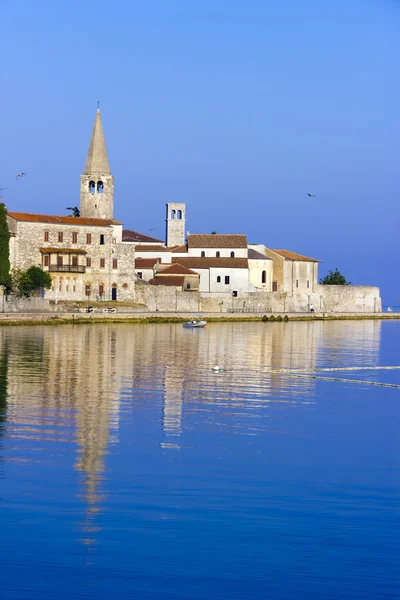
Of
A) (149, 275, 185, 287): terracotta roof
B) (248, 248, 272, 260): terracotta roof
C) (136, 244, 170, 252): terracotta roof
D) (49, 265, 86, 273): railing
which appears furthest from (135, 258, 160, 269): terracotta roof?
(49, 265, 86, 273): railing

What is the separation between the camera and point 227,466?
54.3ft

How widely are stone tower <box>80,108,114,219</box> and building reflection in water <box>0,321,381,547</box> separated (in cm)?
2211

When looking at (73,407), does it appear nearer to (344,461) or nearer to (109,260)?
(344,461)

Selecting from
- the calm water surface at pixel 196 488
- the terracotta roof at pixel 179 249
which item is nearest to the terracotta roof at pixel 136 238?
the terracotta roof at pixel 179 249

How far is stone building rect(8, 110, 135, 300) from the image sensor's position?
2628 inches

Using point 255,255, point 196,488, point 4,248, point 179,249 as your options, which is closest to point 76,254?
point 4,248

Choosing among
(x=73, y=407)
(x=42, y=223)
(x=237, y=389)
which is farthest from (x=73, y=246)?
(x=73, y=407)

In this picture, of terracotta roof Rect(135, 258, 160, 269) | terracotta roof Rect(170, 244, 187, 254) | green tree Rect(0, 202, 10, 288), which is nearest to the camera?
green tree Rect(0, 202, 10, 288)

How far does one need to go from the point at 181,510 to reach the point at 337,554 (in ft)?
8.14

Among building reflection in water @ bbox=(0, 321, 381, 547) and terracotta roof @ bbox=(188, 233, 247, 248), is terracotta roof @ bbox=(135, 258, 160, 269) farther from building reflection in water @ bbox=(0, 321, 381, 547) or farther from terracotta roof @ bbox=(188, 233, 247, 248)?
building reflection in water @ bbox=(0, 321, 381, 547)

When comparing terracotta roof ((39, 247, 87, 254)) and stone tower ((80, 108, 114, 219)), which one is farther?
stone tower ((80, 108, 114, 219))

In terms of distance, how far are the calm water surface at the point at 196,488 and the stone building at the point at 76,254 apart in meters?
37.4

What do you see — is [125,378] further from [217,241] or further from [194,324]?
[217,241]

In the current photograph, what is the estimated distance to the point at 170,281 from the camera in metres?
73.6
